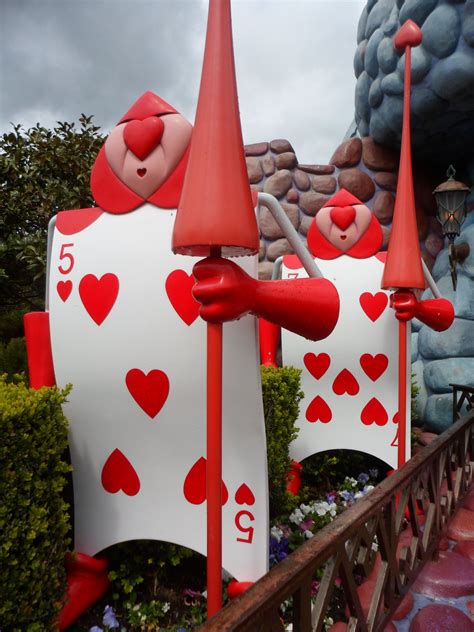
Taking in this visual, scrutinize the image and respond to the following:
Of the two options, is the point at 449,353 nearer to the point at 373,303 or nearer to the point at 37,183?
the point at 373,303

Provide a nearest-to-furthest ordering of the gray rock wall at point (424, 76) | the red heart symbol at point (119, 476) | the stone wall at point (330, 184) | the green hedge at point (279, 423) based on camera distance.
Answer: the red heart symbol at point (119, 476), the green hedge at point (279, 423), the gray rock wall at point (424, 76), the stone wall at point (330, 184)

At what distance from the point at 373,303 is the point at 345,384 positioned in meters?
0.56

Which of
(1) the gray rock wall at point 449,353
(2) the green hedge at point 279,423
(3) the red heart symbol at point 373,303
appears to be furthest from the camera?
(1) the gray rock wall at point 449,353

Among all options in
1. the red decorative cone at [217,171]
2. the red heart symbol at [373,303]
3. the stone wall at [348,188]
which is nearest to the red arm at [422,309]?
the red heart symbol at [373,303]

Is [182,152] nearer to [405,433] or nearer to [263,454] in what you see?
[263,454]

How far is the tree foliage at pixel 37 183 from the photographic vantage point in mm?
4129

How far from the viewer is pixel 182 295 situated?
159 cm

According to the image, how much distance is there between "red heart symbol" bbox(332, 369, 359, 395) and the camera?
3.01 meters

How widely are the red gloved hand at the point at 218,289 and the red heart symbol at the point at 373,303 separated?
187 cm

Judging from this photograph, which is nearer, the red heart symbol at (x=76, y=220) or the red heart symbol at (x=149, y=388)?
the red heart symbol at (x=149, y=388)

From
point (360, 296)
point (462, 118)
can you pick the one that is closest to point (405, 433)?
point (360, 296)

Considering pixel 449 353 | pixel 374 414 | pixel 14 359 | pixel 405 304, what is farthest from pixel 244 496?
pixel 449 353

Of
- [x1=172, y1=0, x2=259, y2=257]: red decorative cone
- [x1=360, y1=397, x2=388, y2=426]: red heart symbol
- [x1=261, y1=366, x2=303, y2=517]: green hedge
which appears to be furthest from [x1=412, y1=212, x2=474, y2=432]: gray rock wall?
[x1=172, y1=0, x2=259, y2=257]: red decorative cone

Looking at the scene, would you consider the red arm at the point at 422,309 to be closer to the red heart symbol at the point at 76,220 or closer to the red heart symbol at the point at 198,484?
the red heart symbol at the point at 198,484
